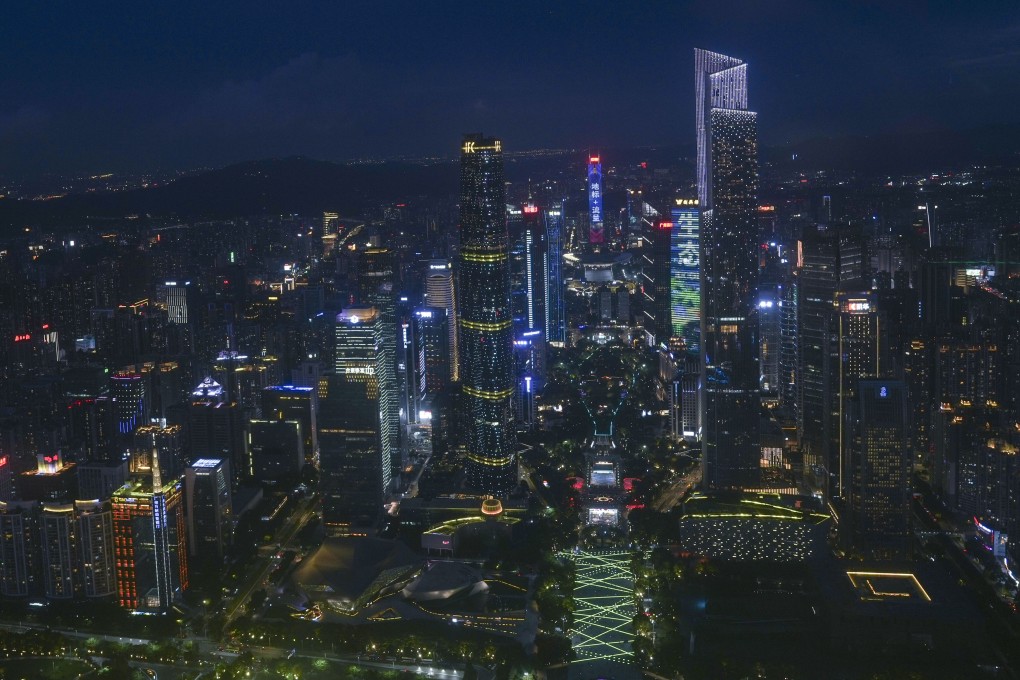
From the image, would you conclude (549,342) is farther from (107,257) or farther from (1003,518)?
(1003,518)

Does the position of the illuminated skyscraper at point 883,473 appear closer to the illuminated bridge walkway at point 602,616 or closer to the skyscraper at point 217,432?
the illuminated bridge walkway at point 602,616

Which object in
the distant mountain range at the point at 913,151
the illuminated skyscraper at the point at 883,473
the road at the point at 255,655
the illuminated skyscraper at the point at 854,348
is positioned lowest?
the road at the point at 255,655

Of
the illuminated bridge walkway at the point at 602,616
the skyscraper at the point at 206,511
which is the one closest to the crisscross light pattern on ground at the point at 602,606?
the illuminated bridge walkway at the point at 602,616

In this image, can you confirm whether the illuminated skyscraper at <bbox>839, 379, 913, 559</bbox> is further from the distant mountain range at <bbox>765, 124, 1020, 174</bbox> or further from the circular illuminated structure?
the circular illuminated structure

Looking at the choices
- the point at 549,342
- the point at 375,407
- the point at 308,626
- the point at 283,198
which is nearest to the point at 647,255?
the point at 549,342

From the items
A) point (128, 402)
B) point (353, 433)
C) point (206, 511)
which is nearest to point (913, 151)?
point (353, 433)

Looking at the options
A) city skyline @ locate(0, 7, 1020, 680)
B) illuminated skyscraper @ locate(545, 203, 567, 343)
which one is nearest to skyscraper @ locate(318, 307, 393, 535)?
city skyline @ locate(0, 7, 1020, 680)
